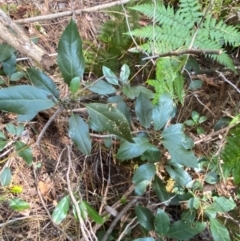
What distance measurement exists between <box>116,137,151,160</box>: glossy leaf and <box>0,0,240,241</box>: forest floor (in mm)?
264

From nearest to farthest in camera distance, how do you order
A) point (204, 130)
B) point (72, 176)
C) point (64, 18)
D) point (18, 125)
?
1. point (18, 125)
2. point (72, 176)
3. point (204, 130)
4. point (64, 18)

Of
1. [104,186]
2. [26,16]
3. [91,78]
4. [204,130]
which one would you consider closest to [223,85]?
[204,130]

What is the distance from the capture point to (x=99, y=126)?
4.34 feet

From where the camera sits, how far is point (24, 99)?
129 cm

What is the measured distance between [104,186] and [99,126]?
53 cm

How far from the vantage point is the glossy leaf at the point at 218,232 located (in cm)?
159

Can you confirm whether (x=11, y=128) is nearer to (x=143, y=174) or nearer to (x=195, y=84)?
(x=143, y=174)

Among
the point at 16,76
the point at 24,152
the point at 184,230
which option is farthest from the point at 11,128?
the point at 184,230

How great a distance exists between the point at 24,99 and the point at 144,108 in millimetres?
498

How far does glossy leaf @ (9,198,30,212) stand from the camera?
1.58m

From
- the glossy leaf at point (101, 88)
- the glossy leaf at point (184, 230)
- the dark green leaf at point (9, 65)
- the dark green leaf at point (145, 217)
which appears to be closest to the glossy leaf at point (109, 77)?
the glossy leaf at point (101, 88)

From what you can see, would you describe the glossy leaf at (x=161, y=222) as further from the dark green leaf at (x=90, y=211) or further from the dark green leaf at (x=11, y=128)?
the dark green leaf at (x=11, y=128)

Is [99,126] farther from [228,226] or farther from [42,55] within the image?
[228,226]

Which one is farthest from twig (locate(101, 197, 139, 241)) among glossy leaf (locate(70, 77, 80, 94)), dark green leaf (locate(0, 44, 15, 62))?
dark green leaf (locate(0, 44, 15, 62))
